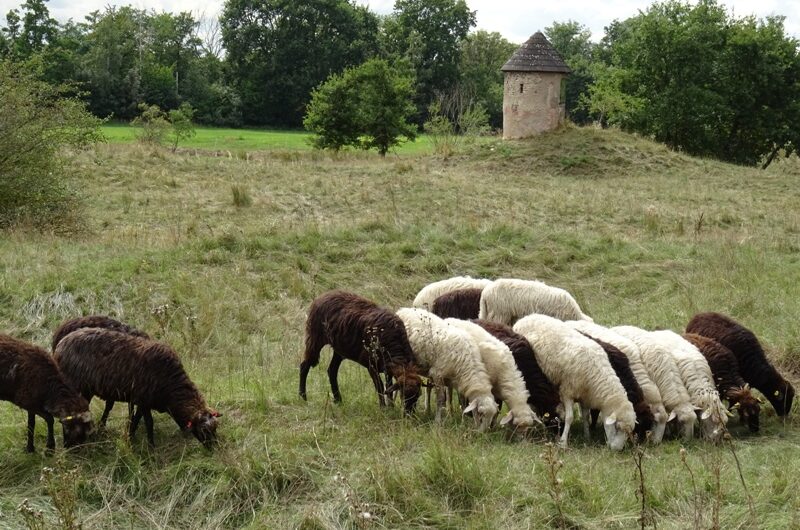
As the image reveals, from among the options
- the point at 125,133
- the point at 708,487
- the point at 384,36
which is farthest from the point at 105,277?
the point at 384,36

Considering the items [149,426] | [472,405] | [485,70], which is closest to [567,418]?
[472,405]

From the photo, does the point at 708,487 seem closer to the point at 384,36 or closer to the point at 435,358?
the point at 435,358

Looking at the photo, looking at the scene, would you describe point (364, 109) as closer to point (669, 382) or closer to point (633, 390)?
point (669, 382)

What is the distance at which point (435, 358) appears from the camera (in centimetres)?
785

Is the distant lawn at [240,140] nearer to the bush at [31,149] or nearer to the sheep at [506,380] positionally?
the bush at [31,149]

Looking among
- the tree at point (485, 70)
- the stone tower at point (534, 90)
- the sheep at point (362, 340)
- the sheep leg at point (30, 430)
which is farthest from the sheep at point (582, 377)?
the tree at point (485, 70)

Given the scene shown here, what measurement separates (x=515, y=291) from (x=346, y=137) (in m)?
29.1

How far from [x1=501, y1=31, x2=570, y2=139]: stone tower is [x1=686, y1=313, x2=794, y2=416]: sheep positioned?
2598cm

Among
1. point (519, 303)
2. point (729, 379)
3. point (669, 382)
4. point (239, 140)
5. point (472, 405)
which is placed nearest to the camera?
point (472, 405)

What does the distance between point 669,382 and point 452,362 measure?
2223 mm

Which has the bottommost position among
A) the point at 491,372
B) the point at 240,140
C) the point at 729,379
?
the point at 729,379

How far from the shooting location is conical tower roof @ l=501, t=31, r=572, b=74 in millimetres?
33875

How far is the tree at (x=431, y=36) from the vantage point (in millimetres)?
71562

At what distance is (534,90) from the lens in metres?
34.3
